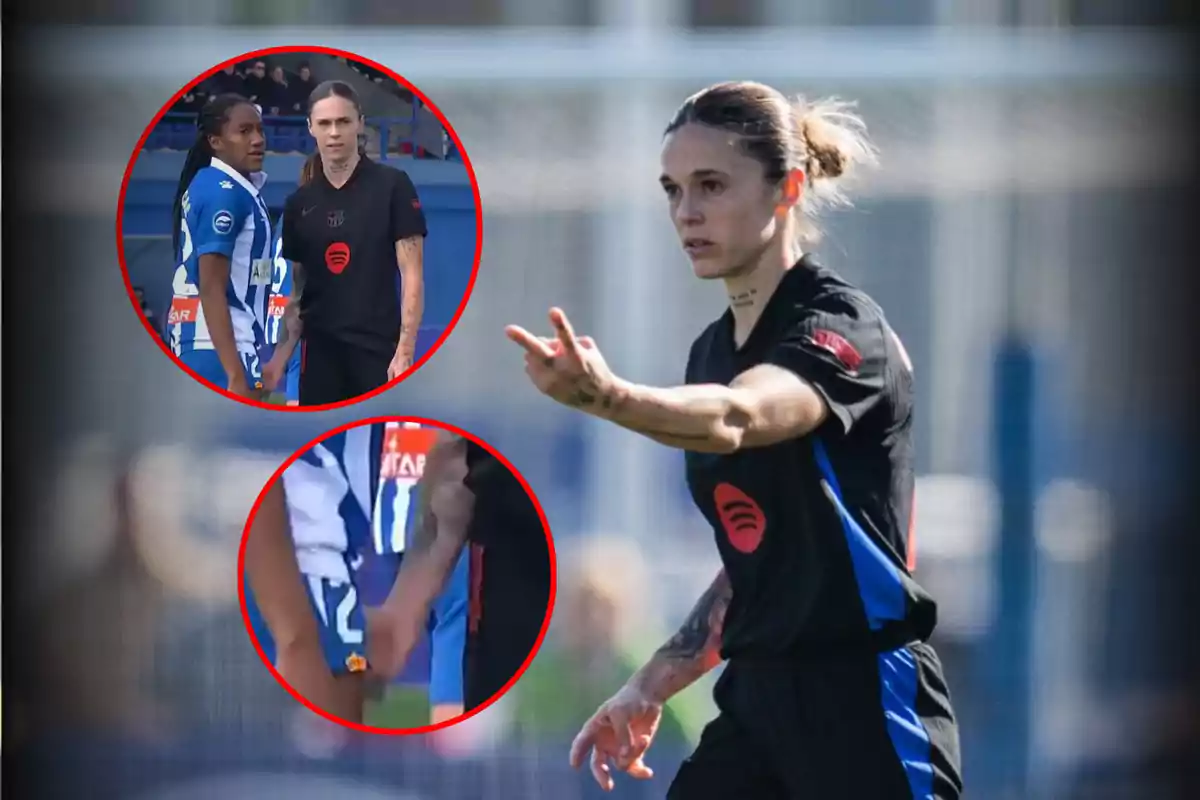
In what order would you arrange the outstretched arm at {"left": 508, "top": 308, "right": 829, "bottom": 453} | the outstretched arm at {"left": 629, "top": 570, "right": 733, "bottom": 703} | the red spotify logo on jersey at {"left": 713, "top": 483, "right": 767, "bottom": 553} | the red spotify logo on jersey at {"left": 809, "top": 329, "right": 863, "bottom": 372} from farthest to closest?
1. the outstretched arm at {"left": 629, "top": 570, "right": 733, "bottom": 703}
2. the red spotify logo on jersey at {"left": 713, "top": 483, "right": 767, "bottom": 553}
3. the red spotify logo on jersey at {"left": 809, "top": 329, "right": 863, "bottom": 372}
4. the outstretched arm at {"left": 508, "top": 308, "right": 829, "bottom": 453}

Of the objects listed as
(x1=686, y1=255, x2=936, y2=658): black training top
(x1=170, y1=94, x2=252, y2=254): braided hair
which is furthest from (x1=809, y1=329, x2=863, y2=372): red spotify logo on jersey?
(x1=170, y1=94, x2=252, y2=254): braided hair

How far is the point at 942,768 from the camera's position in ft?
8.48

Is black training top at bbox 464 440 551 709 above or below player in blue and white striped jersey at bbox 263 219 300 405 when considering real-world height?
below

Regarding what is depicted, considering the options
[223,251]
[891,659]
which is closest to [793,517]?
[891,659]

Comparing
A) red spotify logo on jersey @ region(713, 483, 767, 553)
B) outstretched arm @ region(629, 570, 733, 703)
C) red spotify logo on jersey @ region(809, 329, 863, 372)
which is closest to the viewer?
red spotify logo on jersey @ region(809, 329, 863, 372)

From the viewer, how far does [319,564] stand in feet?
8.93

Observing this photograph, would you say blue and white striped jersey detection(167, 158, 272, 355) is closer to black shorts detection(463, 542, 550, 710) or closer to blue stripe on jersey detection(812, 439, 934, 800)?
black shorts detection(463, 542, 550, 710)

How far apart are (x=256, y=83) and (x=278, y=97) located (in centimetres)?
4

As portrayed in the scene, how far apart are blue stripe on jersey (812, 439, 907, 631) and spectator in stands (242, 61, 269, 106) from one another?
1.17 m

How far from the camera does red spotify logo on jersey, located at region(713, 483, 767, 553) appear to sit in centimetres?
258

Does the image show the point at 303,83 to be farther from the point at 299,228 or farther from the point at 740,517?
the point at 740,517

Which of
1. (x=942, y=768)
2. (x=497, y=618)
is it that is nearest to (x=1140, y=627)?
(x=942, y=768)

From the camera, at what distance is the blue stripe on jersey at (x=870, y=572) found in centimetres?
253

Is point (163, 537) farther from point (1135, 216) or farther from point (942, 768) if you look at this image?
point (1135, 216)
